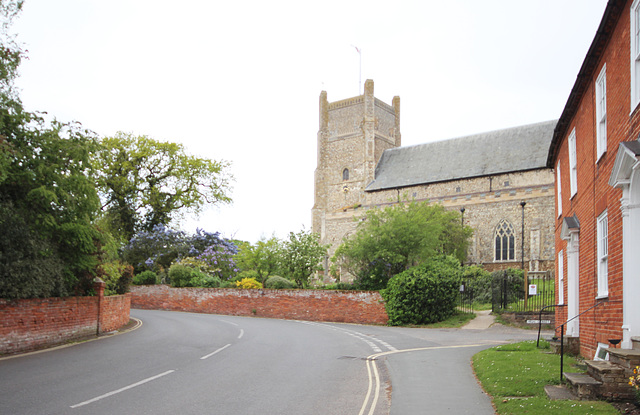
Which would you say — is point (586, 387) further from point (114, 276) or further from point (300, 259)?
point (300, 259)

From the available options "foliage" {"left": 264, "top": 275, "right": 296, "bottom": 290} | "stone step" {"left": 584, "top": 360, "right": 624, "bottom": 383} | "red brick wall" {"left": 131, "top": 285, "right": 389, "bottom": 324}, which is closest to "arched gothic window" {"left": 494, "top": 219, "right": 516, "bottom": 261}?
"foliage" {"left": 264, "top": 275, "right": 296, "bottom": 290}

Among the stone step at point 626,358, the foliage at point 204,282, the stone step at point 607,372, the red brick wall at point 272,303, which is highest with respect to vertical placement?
the stone step at point 626,358

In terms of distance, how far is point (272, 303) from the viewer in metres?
31.0

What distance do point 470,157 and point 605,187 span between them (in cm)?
4399

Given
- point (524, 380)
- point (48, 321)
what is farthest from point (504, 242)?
point (524, 380)

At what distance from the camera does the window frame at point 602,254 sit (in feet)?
31.6

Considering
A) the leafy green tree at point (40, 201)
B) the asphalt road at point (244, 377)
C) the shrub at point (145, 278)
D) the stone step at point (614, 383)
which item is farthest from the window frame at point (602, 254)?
the shrub at point (145, 278)

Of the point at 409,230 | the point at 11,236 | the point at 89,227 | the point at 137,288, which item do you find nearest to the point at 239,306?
the point at 137,288

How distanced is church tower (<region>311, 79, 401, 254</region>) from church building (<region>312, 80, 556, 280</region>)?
12cm

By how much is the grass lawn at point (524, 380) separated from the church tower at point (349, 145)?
48767 mm

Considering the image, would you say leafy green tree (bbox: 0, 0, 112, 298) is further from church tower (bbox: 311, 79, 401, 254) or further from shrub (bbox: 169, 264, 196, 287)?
church tower (bbox: 311, 79, 401, 254)

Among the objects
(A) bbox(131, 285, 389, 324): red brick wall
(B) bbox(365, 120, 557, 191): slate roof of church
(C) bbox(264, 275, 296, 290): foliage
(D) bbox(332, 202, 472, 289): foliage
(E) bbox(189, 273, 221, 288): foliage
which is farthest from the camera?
(B) bbox(365, 120, 557, 191): slate roof of church

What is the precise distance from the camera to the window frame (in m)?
9.62

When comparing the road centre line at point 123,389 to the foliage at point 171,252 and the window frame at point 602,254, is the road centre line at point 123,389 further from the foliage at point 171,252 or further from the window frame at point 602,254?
the foliage at point 171,252
